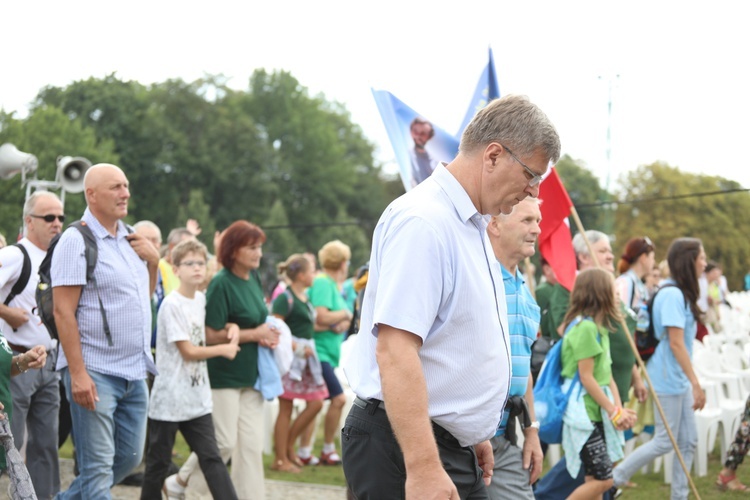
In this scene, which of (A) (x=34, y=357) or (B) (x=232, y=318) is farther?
(B) (x=232, y=318)

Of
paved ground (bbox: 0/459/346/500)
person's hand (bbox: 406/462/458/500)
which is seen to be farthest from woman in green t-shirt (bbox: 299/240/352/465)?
person's hand (bbox: 406/462/458/500)

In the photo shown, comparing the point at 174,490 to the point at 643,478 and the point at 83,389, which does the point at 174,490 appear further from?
the point at 643,478

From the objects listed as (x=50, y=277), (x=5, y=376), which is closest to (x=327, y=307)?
(x=50, y=277)

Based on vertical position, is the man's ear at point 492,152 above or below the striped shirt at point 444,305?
above

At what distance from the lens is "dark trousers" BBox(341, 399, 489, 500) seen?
300cm

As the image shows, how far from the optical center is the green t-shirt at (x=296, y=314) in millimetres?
9375

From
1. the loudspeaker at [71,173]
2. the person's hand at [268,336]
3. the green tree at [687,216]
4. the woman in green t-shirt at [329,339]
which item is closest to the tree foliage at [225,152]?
the green tree at [687,216]

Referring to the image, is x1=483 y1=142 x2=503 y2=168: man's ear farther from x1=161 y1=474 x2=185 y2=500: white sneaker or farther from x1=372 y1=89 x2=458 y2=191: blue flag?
x1=372 y1=89 x2=458 y2=191: blue flag

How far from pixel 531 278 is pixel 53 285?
379 cm

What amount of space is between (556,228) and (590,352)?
6.24 feet

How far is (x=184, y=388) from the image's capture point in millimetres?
6484

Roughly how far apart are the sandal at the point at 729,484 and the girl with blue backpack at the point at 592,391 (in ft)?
8.09

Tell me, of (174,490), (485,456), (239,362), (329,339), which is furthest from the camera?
(329,339)

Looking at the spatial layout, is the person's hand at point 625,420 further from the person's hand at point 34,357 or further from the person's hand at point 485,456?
the person's hand at point 34,357
